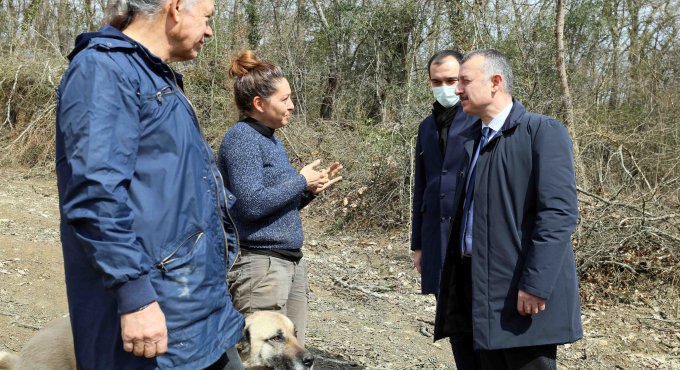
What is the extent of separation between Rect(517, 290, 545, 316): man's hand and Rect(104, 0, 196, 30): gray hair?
5.76 feet

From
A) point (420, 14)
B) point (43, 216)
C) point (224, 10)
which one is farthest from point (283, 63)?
point (43, 216)

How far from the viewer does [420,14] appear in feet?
44.9

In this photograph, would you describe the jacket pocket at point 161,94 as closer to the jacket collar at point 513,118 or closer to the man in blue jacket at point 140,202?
the man in blue jacket at point 140,202

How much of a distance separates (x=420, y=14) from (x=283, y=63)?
330 cm

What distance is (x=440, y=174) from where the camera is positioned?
13.2 ft

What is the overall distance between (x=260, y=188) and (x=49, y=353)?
1198mm

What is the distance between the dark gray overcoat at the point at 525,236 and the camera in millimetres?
2895

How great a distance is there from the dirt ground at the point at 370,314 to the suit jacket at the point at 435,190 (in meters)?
1.43

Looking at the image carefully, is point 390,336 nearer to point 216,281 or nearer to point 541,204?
point 541,204

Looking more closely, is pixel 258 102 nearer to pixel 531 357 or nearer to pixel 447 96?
pixel 447 96

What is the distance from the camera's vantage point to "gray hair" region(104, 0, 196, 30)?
6.85 ft

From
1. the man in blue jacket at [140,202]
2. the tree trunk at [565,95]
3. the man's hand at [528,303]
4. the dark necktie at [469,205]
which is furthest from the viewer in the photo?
the tree trunk at [565,95]

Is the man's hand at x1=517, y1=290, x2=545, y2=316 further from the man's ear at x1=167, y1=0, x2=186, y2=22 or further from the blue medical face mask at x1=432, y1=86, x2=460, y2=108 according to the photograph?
the man's ear at x1=167, y1=0, x2=186, y2=22

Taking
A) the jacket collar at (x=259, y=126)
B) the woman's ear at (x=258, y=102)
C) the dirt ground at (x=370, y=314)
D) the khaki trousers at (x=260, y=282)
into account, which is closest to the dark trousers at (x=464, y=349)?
the khaki trousers at (x=260, y=282)
